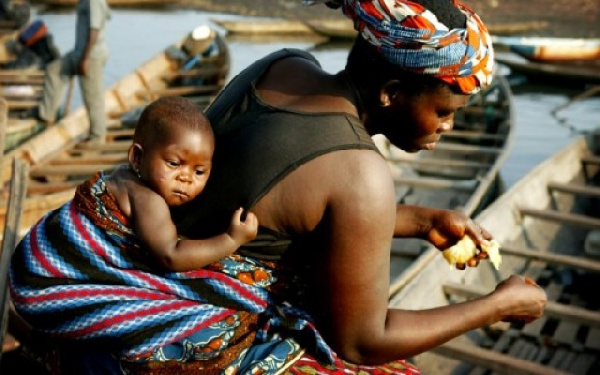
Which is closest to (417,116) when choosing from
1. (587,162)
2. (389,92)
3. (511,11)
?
(389,92)

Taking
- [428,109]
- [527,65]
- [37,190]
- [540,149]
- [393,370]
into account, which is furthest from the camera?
[527,65]

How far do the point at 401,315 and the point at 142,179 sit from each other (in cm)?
68

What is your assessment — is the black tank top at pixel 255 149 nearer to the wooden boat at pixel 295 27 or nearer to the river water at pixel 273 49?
the river water at pixel 273 49

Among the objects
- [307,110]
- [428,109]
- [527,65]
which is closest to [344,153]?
[307,110]

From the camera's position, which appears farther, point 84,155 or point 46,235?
point 84,155

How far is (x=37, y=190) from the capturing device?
5379mm

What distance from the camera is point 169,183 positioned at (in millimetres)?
1729

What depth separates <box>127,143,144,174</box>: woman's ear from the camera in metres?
1.77

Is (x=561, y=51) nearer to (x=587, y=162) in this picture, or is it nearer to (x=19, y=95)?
(x=587, y=162)

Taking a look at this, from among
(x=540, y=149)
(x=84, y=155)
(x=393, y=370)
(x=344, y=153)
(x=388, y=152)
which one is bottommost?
(x=540, y=149)

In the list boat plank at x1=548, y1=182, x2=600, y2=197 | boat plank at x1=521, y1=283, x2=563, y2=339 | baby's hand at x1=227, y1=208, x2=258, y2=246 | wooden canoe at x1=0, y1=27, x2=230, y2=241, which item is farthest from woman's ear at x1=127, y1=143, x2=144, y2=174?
boat plank at x1=548, y1=182, x2=600, y2=197

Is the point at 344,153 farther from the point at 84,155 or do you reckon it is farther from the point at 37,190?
the point at 84,155

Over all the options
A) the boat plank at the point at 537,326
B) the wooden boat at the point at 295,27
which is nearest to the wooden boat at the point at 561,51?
the wooden boat at the point at 295,27

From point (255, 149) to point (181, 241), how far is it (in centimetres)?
26
